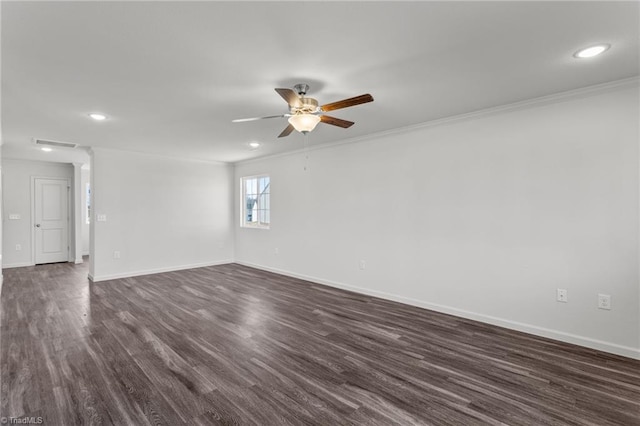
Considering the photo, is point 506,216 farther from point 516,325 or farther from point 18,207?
point 18,207

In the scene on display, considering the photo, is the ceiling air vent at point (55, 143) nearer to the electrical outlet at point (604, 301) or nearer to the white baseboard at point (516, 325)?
the white baseboard at point (516, 325)

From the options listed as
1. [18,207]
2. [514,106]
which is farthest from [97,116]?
[18,207]

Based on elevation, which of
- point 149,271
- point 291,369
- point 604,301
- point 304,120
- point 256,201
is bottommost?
point 291,369

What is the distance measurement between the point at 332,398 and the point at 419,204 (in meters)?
2.67

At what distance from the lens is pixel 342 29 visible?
187cm

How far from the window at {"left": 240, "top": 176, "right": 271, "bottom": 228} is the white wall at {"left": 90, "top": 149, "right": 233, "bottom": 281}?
0.39 meters

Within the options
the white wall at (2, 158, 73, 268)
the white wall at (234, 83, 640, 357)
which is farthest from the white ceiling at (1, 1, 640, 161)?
the white wall at (2, 158, 73, 268)

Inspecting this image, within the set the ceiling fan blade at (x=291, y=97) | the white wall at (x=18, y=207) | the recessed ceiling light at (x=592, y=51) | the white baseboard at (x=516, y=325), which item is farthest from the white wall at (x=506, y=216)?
the white wall at (x=18, y=207)

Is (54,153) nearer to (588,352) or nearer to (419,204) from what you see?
(419,204)

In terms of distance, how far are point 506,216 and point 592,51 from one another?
166 centimetres

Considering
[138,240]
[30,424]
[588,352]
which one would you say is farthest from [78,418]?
[138,240]

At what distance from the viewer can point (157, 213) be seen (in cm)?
609

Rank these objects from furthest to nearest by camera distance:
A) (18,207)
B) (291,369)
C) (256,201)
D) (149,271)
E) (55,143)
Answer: (256,201) → (18,207) → (149,271) → (55,143) → (291,369)

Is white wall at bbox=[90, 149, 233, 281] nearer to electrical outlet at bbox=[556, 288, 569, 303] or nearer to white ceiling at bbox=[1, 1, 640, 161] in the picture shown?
white ceiling at bbox=[1, 1, 640, 161]
